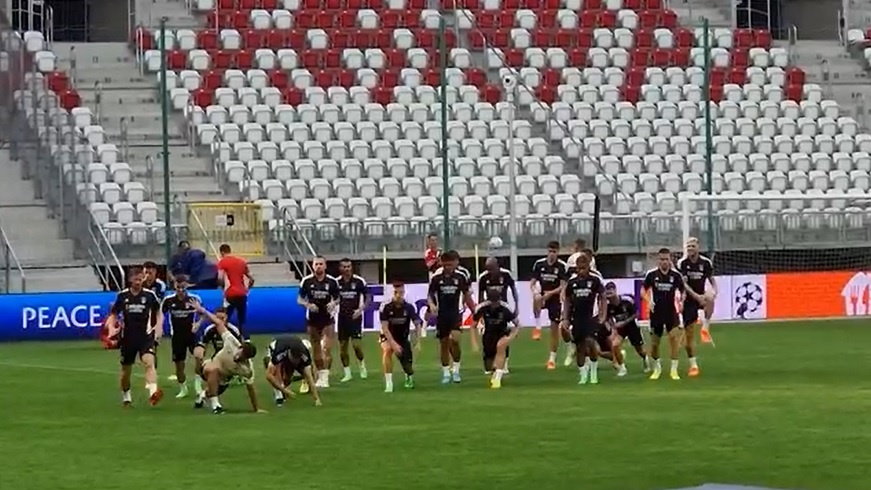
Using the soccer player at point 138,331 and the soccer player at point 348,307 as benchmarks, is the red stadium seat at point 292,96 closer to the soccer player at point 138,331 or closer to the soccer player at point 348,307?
the soccer player at point 348,307

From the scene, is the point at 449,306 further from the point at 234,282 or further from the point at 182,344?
the point at 234,282

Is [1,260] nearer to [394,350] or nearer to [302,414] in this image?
[394,350]

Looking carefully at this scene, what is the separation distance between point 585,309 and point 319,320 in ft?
12.2

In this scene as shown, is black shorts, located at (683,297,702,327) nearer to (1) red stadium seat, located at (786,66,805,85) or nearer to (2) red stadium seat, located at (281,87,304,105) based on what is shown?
(2) red stadium seat, located at (281,87,304,105)

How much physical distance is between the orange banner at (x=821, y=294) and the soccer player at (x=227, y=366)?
22.2m

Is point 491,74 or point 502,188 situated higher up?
point 491,74

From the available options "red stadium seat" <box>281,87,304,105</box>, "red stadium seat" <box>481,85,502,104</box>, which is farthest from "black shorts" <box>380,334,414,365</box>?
"red stadium seat" <box>481,85,502,104</box>

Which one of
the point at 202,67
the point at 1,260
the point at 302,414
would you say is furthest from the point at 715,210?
the point at 302,414

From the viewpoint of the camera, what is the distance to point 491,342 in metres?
26.3

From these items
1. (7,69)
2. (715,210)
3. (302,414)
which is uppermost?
(7,69)

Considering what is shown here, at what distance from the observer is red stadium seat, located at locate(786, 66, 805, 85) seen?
52094mm

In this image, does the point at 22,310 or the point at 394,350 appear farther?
the point at 22,310

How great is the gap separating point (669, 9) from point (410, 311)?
97.7ft

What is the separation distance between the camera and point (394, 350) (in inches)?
1003
